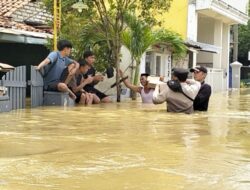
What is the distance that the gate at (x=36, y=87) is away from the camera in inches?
462

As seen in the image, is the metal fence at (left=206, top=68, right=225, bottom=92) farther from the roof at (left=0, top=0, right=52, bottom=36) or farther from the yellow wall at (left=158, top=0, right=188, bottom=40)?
the roof at (left=0, top=0, right=52, bottom=36)

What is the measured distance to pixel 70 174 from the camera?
4.62m

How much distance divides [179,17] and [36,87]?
15546mm

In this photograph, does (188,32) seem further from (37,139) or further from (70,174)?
(70,174)

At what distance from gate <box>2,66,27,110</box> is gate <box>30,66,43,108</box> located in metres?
0.34

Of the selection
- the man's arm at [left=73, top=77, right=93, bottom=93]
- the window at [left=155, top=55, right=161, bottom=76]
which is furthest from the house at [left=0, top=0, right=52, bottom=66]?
the window at [left=155, top=55, right=161, bottom=76]

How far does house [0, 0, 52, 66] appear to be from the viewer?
50.8ft

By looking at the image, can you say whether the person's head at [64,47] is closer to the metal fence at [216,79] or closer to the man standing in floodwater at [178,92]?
the man standing in floodwater at [178,92]

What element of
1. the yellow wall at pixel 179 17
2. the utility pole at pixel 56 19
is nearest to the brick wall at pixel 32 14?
the utility pole at pixel 56 19

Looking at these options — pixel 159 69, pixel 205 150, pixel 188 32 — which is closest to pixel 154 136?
pixel 205 150

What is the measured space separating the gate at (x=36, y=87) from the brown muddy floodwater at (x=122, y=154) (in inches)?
84.2

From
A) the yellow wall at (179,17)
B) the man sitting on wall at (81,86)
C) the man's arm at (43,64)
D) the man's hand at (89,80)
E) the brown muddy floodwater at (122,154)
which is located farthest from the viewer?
the yellow wall at (179,17)

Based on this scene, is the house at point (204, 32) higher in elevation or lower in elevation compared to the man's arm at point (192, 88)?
higher

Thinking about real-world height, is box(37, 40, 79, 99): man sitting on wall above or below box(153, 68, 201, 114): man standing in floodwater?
above
